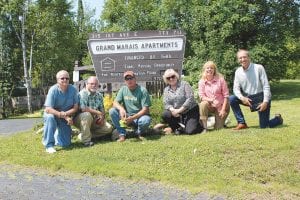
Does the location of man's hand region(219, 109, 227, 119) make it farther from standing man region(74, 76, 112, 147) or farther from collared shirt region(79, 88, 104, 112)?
collared shirt region(79, 88, 104, 112)

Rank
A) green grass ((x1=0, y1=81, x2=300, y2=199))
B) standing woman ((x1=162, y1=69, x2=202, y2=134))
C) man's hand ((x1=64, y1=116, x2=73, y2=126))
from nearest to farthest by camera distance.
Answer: green grass ((x1=0, y1=81, x2=300, y2=199)) < man's hand ((x1=64, y1=116, x2=73, y2=126)) < standing woman ((x1=162, y1=69, x2=202, y2=134))

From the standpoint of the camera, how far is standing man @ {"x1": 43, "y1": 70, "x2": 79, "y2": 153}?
8.12 metres

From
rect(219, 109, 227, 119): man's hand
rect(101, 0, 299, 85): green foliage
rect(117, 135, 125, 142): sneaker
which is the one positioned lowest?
rect(117, 135, 125, 142): sneaker

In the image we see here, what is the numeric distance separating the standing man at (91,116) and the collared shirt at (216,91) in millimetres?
1877

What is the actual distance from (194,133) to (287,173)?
2.60 meters

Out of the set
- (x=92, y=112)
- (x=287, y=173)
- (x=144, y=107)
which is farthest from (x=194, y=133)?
(x=287, y=173)

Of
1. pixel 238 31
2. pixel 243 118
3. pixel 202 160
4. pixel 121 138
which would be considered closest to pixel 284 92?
pixel 238 31

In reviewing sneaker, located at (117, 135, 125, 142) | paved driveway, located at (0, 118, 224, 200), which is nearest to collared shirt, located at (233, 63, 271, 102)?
sneaker, located at (117, 135, 125, 142)

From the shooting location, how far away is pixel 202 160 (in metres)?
6.91

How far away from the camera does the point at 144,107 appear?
8406 millimetres

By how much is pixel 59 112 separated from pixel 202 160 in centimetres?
271

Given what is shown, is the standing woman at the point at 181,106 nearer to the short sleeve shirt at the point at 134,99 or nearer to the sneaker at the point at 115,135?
the short sleeve shirt at the point at 134,99

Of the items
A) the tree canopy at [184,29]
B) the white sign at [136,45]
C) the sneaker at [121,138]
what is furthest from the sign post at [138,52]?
the tree canopy at [184,29]

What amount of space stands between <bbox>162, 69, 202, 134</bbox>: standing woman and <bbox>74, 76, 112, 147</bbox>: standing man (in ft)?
3.82
